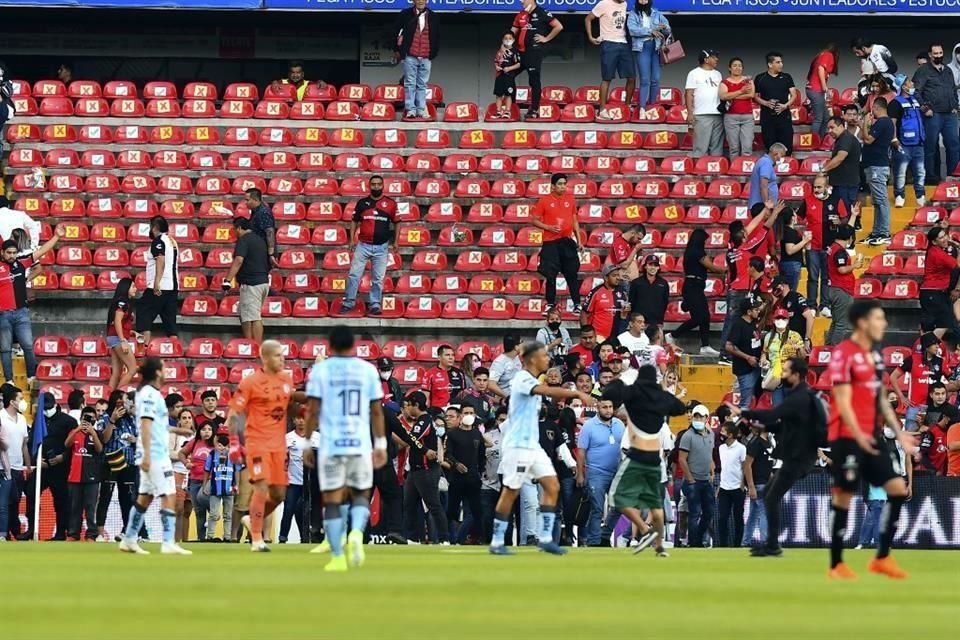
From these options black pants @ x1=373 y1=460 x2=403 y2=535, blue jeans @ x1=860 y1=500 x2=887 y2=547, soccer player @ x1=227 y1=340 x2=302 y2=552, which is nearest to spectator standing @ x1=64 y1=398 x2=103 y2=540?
black pants @ x1=373 y1=460 x2=403 y2=535

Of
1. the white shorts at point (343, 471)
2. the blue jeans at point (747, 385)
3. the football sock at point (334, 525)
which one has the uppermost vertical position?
the blue jeans at point (747, 385)

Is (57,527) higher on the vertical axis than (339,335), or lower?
lower

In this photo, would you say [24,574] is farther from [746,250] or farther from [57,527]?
[746,250]

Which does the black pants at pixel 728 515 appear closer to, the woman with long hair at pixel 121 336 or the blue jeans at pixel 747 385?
the blue jeans at pixel 747 385

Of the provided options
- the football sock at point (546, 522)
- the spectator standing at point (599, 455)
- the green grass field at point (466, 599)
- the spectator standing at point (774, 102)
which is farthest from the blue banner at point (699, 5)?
the green grass field at point (466, 599)

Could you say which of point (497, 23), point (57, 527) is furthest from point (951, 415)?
point (497, 23)

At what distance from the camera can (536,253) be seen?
30.9 m

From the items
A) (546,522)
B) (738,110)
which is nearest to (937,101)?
(738,110)

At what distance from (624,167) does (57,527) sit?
11.6 m

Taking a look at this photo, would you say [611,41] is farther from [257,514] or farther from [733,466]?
[257,514]

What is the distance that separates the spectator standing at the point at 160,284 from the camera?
1110 inches

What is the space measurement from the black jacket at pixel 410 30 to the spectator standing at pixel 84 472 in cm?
1018

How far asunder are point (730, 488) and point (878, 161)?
7870mm

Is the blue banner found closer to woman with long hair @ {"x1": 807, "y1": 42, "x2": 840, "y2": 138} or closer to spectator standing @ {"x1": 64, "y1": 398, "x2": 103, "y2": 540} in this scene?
woman with long hair @ {"x1": 807, "y1": 42, "x2": 840, "y2": 138}
